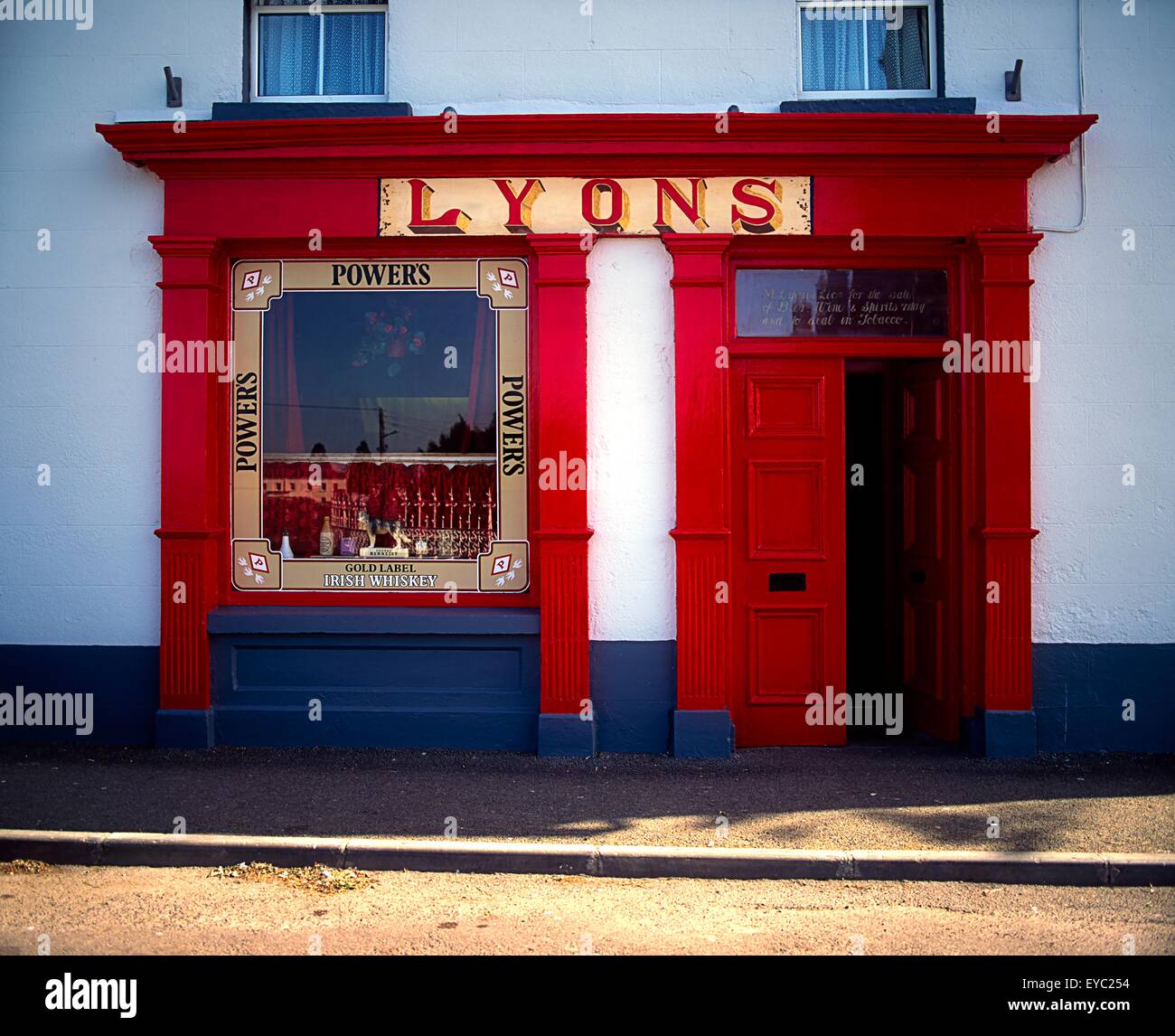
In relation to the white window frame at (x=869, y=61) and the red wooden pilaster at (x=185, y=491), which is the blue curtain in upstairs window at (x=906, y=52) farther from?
the red wooden pilaster at (x=185, y=491)

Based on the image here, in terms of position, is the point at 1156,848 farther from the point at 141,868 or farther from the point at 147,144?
the point at 147,144

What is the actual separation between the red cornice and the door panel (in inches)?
62.3

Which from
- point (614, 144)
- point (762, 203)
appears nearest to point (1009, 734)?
point (762, 203)

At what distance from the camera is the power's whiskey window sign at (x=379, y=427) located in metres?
8.20

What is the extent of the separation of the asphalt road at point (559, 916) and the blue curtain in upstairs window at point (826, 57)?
5.62 meters

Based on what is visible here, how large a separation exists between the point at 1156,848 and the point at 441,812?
3.73 m

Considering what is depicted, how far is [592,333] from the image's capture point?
7961 mm

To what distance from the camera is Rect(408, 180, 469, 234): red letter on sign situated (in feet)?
26.1

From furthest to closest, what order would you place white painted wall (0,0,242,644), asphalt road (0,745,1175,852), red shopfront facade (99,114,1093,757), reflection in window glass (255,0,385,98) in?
reflection in window glass (255,0,385,98) < white painted wall (0,0,242,644) < red shopfront facade (99,114,1093,757) < asphalt road (0,745,1175,852)

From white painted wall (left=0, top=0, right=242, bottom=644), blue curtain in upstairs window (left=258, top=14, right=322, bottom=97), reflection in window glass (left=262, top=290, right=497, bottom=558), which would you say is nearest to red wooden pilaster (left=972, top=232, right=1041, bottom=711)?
reflection in window glass (left=262, top=290, right=497, bottom=558)

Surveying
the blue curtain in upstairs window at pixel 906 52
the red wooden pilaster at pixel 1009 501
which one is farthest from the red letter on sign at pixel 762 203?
the red wooden pilaster at pixel 1009 501

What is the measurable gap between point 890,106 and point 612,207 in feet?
6.87

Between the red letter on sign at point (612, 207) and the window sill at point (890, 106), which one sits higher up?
the window sill at point (890, 106)

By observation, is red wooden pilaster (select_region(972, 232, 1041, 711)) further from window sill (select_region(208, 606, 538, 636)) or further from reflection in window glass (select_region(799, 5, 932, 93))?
window sill (select_region(208, 606, 538, 636))
